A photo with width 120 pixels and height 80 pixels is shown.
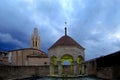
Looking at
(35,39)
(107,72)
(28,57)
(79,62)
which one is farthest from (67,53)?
(35,39)

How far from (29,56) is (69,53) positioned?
21.8 metres

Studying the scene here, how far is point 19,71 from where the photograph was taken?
24047mm

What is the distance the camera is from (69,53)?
57.6ft

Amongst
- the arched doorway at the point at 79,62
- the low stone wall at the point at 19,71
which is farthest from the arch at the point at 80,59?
the low stone wall at the point at 19,71

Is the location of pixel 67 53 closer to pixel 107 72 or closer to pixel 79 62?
pixel 79 62

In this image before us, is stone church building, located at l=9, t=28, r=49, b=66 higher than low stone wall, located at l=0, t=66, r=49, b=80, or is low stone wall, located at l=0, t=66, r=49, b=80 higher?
stone church building, located at l=9, t=28, r=49, b=66

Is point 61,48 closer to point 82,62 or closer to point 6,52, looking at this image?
point 82,62

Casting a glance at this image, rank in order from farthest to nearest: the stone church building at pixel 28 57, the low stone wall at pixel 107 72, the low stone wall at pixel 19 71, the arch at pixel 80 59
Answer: the stone church building at pixel 28 57
the low stone wall at pixel 19 71
the arch at pixel 80 59
the low stone wall at pixel 107 72

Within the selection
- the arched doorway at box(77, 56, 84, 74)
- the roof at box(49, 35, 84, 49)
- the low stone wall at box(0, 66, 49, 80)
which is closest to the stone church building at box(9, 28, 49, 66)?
the low stone wall at box(0, 66, 49, 80)

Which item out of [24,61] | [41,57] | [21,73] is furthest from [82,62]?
[24,61]

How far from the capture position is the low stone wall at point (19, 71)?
790 inches

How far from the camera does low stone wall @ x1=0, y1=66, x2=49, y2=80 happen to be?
65.9 ft

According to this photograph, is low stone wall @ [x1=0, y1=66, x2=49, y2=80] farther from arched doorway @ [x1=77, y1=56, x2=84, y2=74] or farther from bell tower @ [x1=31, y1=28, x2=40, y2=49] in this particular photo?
bell tower @ [x1=31, y1=28, x2=40, y2=49]

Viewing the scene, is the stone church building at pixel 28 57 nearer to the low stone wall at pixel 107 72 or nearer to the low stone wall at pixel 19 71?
the low stone wall at pixel 19 71
